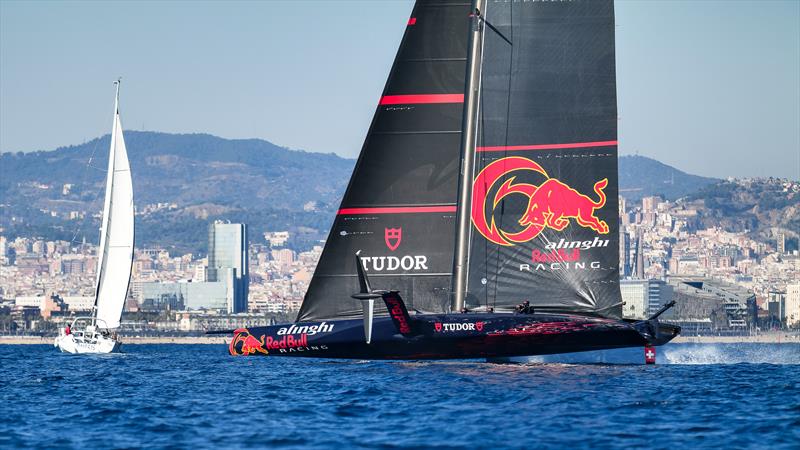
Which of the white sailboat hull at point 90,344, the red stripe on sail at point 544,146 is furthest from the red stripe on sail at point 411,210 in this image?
the white sailboat hull at point 90,344

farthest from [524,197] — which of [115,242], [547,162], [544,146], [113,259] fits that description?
[113,259]

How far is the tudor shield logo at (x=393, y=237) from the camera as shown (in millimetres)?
33719

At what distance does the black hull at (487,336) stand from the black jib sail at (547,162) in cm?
112

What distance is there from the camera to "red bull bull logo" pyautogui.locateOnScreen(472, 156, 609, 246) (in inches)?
1297

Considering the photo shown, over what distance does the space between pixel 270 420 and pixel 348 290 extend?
426 inches

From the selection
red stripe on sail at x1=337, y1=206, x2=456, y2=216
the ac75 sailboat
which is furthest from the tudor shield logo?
red stripe on sail at x1=337, y1=206, x2=456, y2=216

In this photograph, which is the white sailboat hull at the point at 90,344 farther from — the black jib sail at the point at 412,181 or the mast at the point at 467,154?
the mast at the point at 467,154

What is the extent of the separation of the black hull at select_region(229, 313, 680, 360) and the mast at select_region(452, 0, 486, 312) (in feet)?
4.31

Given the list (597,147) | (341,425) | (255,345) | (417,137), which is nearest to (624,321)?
(597,147)

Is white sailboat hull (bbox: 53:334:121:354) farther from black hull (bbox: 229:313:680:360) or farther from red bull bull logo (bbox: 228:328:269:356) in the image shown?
black hull (bbox: 229:313:680:360)

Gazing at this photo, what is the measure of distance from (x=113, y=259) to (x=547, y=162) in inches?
1546

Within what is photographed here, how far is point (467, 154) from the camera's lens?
32.9 metres

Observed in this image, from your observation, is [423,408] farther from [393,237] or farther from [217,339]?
[217,339]

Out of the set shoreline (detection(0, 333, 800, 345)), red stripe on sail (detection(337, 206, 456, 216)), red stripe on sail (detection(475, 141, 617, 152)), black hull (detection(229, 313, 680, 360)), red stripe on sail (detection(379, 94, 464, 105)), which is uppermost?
red stripe on sail (detection(379, 94, 464, 105))
